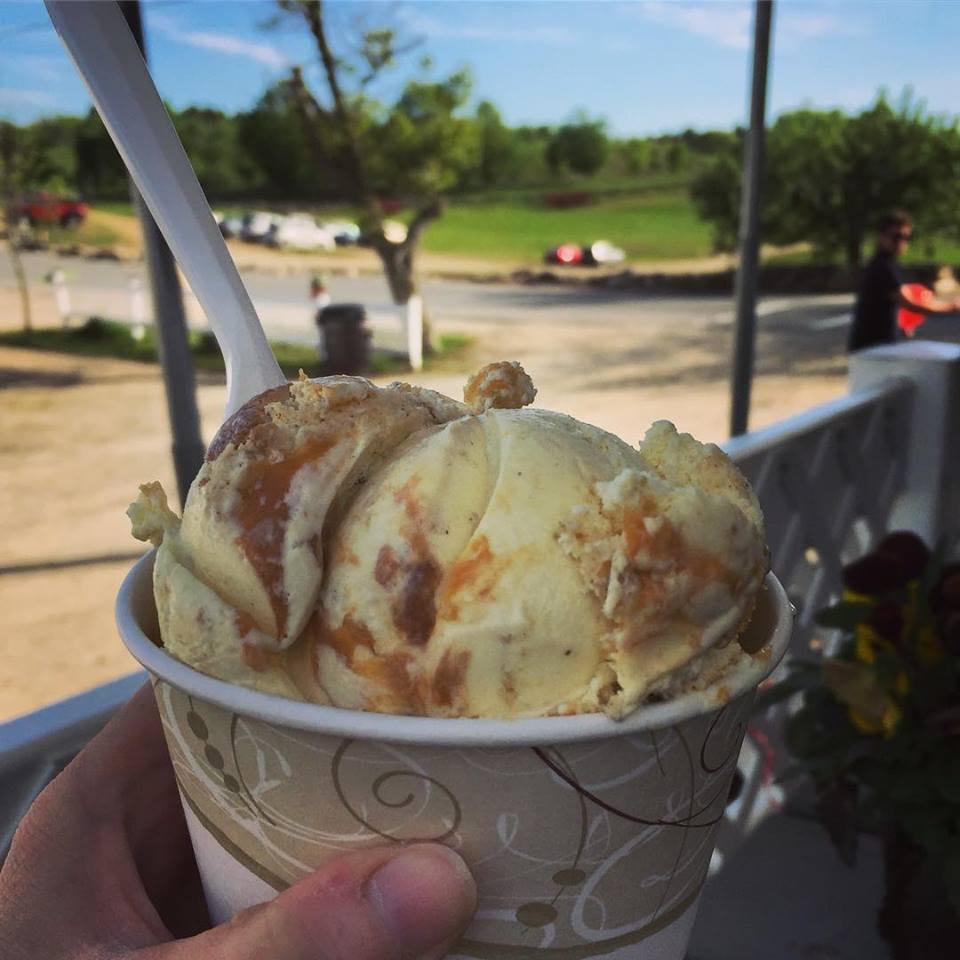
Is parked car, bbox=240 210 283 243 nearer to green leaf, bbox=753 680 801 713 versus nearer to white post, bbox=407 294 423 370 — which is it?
white post, bbox=407 294 423 370

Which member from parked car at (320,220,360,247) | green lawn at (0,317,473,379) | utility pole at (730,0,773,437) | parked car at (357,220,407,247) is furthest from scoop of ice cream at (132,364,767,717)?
parked car at (320,220,360,247)

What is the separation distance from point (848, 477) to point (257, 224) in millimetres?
16110

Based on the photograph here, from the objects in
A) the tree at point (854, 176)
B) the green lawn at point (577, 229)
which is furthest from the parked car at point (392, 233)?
the green lawn at point (577, 229)

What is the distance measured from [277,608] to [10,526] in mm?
5112

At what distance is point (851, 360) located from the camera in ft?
8.91

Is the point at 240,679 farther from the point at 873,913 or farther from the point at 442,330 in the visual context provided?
the point at 442,330

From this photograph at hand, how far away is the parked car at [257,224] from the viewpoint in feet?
55.1

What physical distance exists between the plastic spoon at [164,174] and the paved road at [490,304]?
9.35 m

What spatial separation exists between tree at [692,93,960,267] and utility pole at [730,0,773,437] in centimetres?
1081

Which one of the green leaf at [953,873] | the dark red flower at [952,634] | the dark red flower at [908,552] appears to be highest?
the dark red flower at [908,552]

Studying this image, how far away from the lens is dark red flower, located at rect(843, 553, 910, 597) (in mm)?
1560

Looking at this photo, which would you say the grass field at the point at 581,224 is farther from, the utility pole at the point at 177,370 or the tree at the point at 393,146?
the utility pole at the point at 177,370

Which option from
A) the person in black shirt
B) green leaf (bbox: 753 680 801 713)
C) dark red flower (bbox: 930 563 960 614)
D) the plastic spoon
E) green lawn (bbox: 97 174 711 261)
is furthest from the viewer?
green lawn (bbox: 97 174 711 261)

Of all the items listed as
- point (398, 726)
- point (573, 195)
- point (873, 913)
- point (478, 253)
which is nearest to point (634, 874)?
point (398, 726)
